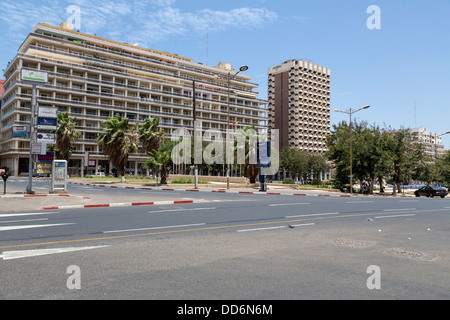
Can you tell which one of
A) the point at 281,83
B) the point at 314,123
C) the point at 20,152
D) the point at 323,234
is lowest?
the point at 323,234

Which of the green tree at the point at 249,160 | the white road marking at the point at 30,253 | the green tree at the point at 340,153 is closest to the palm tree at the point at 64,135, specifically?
the green tree at the point at 249,160

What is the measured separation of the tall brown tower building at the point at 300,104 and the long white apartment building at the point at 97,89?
1781 inches

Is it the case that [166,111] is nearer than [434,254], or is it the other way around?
[434,254]

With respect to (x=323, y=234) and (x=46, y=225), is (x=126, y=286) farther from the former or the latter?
(x=46, y=225)

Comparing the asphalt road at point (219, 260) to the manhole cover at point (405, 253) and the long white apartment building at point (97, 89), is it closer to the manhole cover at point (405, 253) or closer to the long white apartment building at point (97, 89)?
the manhole cover at point (405, 253)

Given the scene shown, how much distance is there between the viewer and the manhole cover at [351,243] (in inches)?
266

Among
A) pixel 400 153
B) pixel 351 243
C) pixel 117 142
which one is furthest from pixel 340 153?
pixel 351 243

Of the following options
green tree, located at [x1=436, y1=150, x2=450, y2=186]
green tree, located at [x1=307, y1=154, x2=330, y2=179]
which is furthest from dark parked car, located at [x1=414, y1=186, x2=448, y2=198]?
green tree, located at [x1=307, y1=154, x2=330, y2=179]

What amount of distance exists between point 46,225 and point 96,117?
66.0 meters

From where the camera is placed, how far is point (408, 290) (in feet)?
Result: 13.3

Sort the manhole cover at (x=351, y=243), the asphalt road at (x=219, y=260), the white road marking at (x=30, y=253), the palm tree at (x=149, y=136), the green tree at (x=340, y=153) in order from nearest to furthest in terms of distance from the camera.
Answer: the asphalt road at (x=219, y=260) → the white road marking at (x=30, y=253) → the manhole cover at (x=351, y=243) → the green tree at (x=340, y=153) → the palm tree at (x=149, y=136)

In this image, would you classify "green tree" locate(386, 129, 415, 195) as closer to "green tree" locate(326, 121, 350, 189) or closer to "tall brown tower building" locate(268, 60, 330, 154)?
"green tree" locate(326, 121, 350, 189)

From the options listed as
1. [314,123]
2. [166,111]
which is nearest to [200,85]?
[166,111]

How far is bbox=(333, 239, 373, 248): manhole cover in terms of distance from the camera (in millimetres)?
6763
